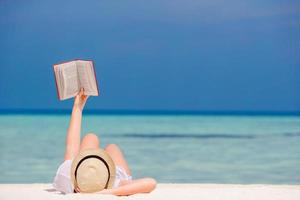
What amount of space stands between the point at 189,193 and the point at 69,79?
0.87m

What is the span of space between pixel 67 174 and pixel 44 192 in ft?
0.70

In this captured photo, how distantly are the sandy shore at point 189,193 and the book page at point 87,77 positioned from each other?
573mm

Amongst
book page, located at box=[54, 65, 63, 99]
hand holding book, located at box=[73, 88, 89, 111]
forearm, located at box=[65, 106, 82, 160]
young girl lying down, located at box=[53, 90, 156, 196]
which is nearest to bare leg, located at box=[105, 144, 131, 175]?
young girl lying down, located at box=[53, 90, 156, 196]

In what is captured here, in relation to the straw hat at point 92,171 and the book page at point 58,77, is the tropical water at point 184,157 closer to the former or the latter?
the book page at point 58,77

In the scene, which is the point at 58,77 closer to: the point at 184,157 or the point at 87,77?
the point at 87,77

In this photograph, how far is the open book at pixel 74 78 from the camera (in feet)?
13.6

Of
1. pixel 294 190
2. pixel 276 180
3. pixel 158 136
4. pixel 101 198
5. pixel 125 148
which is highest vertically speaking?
pixel 158 136

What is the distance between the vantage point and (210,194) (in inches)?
159

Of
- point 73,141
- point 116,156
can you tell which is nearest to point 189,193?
point 116,156

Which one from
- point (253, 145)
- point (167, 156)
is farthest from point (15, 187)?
point (253, 145)

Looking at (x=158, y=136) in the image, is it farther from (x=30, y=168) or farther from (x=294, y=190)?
(x=294, y=190)

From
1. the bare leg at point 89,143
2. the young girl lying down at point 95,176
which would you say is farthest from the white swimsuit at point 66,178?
the bare leg at point 89,143

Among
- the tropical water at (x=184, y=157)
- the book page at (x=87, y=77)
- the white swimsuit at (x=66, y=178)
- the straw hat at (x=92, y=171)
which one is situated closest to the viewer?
the straw hat at (x=92, y=171)

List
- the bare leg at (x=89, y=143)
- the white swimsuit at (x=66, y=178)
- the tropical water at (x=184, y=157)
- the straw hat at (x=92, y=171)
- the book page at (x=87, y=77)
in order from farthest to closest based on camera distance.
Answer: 1. the tropical water at (x=184, y=157)
2. the book page at (x=87, y=77)
3. the bare leg at (x=89, y=143)
4. the white swimsuit at (x=66, y=178)
5. the straw hat at (x=92, y=171)
